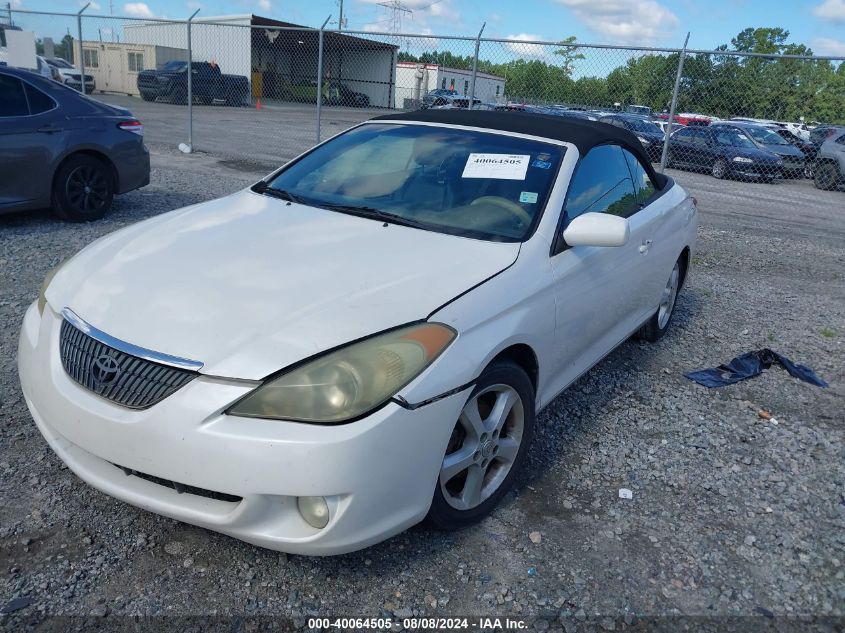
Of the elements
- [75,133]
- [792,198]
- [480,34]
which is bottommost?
[792,198]

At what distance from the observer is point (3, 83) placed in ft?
21.5

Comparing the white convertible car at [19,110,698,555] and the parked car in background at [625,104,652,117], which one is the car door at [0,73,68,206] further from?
the parked car in background at [625,104,652,117]

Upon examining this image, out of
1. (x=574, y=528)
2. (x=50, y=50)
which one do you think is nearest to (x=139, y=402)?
(x=574, y=528)

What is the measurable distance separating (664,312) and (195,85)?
94.1 ft

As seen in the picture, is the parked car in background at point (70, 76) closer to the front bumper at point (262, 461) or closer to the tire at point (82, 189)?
the tire at point (82, 189)

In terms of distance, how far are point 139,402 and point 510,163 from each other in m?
2.07

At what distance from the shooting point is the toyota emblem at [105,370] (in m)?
2.31

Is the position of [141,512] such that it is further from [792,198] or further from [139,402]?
[792,198]

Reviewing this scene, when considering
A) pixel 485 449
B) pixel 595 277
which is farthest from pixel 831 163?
pixel 485 449

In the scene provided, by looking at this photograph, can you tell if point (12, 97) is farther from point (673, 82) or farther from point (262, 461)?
point (673, 82)

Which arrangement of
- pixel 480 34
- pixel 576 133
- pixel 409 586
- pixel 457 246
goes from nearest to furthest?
pixel 409 586 < pixel 457 246 < pixel 576 133 < pixel 480 34

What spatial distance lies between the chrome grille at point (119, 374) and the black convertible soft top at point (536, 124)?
225 cm

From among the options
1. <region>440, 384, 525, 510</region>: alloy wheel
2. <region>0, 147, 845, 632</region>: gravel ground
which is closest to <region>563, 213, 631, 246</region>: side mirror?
<region>440, 384, 525, 510</region>: alloy wheel

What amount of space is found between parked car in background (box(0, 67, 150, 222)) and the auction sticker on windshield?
4.98m
